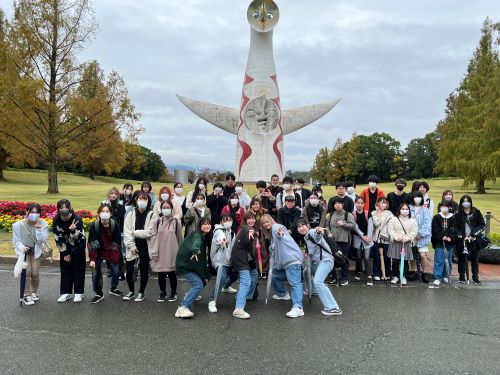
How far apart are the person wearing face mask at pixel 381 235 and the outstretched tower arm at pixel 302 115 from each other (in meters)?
13.9

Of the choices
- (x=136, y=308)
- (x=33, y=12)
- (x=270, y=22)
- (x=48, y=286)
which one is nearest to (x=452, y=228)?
(x=136, y=308)

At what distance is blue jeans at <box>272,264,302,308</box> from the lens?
5516 millimetres

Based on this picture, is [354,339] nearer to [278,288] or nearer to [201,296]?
[278,288]

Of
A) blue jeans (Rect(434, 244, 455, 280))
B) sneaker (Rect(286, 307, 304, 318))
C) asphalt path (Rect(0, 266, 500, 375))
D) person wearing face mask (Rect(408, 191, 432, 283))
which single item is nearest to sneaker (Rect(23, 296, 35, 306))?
asphalt path (Rect(0, 266, 500, 375))

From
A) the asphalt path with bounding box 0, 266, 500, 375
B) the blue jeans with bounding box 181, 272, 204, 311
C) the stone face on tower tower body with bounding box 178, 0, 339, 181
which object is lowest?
the asphalt path with bounding box 0, 266, 500, 375

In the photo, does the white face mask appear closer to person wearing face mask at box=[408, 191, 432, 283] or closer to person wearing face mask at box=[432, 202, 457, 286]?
person wearing face mask at box=[408, 191, 432, 283]

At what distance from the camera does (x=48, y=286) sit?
6695mm

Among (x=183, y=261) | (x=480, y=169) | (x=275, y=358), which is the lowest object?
(x=275, y=358)

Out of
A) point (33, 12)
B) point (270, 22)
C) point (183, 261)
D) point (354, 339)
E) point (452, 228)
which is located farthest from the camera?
point (33, 12)

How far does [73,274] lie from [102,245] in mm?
568

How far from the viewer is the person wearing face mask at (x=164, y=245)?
5.91 meters

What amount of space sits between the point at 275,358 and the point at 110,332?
1.97 m

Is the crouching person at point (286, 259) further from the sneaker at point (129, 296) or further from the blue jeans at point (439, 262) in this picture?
the blue jeans at point (439, 262)

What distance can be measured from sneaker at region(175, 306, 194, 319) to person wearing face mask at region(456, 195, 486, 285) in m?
4.71
